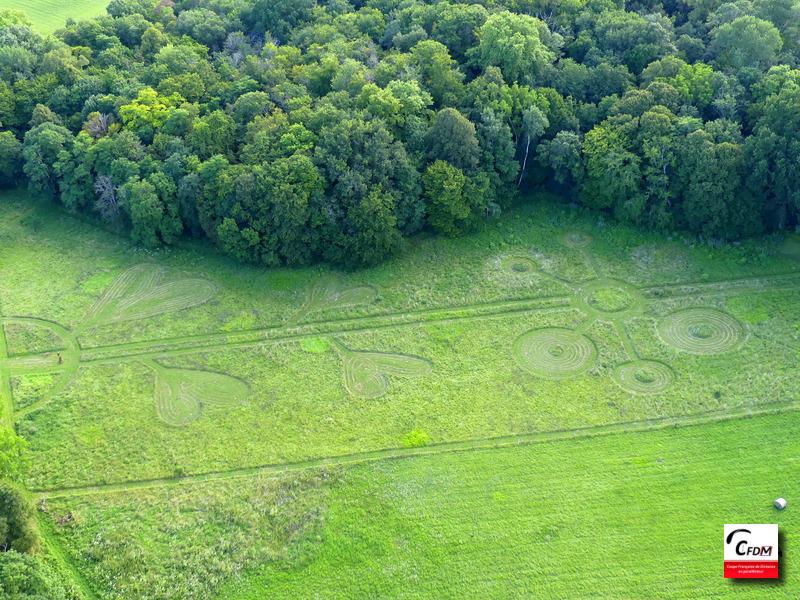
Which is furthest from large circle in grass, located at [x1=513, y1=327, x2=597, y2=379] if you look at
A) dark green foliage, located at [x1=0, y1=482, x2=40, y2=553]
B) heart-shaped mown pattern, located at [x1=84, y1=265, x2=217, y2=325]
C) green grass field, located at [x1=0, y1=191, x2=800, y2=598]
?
dark green foliage, located at [x1=0, y1=482, x2=40, y2=553]

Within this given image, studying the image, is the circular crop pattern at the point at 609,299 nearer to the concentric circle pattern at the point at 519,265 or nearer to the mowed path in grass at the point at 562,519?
the concentric circle pattern at the point at 519,265

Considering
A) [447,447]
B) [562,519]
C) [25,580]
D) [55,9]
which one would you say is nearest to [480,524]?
[562,519]

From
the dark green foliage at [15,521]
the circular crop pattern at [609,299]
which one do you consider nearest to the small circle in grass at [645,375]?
the circular crop pattern at [609,299]

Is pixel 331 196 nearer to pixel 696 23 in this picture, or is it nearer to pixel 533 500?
pixel 533 500

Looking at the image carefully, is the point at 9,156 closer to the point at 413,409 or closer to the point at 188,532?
the point at 188,532

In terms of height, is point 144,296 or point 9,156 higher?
point 9,156

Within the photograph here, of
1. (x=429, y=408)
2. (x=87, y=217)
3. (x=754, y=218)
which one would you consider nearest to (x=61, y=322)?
(x=87, y=217)
